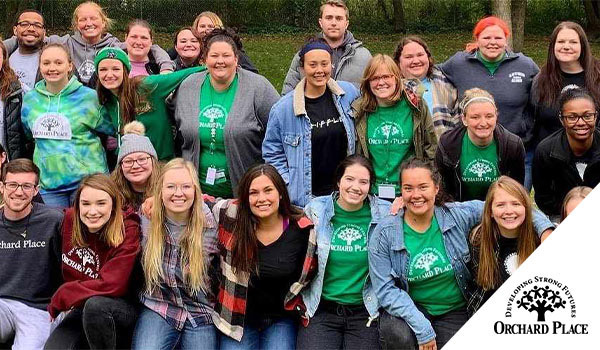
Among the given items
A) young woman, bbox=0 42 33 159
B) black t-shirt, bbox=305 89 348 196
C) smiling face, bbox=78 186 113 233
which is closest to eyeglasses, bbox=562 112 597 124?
black t-shirt, bbox=305 89 348 196

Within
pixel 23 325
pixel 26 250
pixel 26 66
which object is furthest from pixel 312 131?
pixel 26 66

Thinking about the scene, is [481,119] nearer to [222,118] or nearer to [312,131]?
[312,131]

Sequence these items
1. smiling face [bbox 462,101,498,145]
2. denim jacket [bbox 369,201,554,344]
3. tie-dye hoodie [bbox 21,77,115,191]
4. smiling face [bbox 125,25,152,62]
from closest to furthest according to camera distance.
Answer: denim jacket [bbox 369,201,554,344] < smiling face [bbox 462,101,498,145] < tie-dye hoodie [bbox 21,77,115,191] < smiling face [bbox 125,25,152,62]

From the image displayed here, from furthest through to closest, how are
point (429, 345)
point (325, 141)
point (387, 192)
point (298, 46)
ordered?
1. point (298, 46)
2. point (325, 141)
3. point (387, 192)
4. point (429, 345)

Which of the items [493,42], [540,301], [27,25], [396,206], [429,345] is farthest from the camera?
[27,25]

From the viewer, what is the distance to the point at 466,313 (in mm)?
5008

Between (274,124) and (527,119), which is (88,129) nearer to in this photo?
(274,124)

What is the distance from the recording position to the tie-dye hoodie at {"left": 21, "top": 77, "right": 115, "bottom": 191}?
5973 mm

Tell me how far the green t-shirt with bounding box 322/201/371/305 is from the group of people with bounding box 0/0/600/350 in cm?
1

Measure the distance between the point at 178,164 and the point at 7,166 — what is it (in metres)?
1.20

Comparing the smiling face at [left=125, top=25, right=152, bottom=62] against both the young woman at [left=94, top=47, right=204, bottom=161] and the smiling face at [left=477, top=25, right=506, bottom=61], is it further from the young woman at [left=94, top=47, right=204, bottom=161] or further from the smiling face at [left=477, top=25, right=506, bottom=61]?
the smiling face at [left=477, top=25, right=506, bottom=61]

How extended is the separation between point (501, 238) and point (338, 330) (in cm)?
119

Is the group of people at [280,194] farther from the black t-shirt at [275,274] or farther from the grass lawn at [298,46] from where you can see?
the grass lawn at [298,46]

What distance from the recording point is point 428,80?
20.4ft
